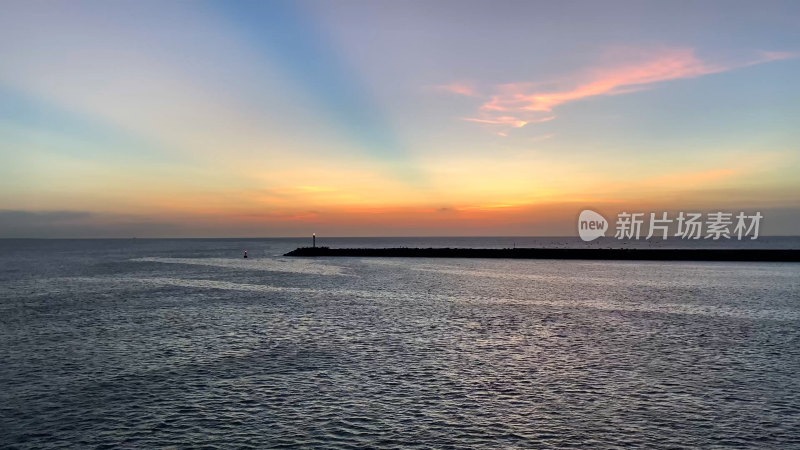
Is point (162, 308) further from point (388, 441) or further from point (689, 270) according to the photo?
point (689, 270)

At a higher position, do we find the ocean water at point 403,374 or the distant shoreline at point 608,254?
the distant shoreline at point 608,254

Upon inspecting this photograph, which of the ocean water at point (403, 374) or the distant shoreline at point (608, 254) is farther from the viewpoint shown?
the distant shoreline at point (608, 254)

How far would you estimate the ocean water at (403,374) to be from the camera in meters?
16.3

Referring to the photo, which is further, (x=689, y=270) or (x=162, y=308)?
(x=689, y=270)

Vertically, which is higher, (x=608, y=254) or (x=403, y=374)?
(x=608, y=254)

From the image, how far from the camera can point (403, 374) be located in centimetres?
2300

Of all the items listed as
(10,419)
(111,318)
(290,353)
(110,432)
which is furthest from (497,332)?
(111,318)

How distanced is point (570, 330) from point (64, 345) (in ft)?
101

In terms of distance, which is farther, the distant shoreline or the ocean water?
the distant shoreline

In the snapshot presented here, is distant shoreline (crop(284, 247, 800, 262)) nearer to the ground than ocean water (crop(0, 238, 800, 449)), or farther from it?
farther from it

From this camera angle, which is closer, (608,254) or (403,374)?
(403,374)

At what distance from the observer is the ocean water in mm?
16266

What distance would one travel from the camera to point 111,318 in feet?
134

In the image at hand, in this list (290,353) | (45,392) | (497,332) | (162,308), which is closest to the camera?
(45,392)
